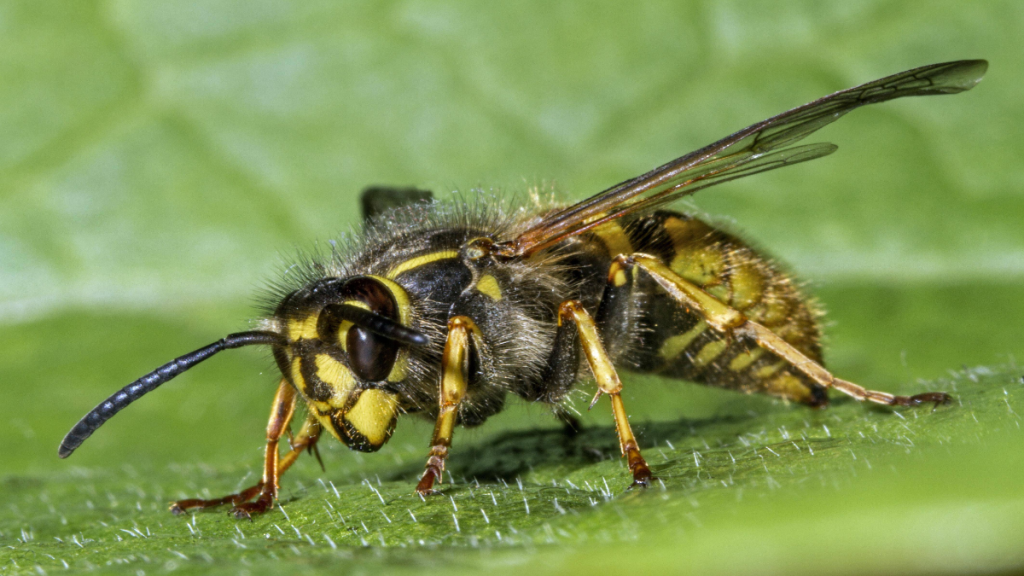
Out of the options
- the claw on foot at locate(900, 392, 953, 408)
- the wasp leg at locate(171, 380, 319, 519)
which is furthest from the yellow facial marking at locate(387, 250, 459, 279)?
the claw on foot at locate(900, 392, 953, 408)

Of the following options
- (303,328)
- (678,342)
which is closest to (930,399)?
(678,342)

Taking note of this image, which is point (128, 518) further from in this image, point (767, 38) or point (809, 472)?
point (767, 38)

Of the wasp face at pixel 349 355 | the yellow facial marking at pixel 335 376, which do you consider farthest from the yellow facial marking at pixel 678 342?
the yellow facial marking at pixel 335 376

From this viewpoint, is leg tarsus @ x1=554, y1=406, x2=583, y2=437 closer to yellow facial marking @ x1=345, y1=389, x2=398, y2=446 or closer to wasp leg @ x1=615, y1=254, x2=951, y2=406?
wasp leg @ x1=615, y1=254, x2=951, y2=406

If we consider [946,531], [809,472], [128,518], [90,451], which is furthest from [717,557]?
[90,451]

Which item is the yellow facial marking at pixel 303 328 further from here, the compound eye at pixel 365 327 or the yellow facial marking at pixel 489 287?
the yellow facial marking at pixel 489 287

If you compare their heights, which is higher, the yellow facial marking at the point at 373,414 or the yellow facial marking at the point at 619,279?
the yellow facial marking at the point at 619,279

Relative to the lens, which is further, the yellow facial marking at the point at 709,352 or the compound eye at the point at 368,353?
the yellow facial marking at the point at 709,352
